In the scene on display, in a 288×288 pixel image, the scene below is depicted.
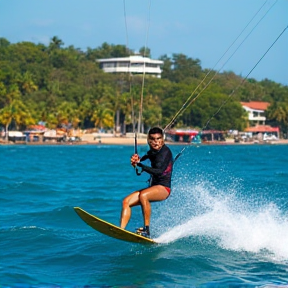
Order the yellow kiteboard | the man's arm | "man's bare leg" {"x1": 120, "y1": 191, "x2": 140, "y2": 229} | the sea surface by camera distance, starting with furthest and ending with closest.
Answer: the man's arm, "man's bare leg" {"x1": 120, "y1": 191, "x2": 140, "y2": 229}, the yellow kiteboard, the sea surface

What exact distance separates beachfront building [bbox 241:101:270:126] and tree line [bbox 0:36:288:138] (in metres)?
1.19

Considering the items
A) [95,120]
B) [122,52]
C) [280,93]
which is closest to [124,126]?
[95,120]

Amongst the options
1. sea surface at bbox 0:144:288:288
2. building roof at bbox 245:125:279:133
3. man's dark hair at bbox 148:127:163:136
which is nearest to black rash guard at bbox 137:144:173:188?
man's dark hair at bbox 148:127:163:136

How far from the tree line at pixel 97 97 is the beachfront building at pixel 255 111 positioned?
3.91 ft

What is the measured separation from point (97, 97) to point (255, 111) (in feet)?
90.8

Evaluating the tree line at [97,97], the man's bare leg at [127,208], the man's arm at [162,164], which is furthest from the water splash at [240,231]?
the tree line at [97,97]

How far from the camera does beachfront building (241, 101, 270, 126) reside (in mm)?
116562

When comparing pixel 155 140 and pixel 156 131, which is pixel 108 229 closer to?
pixel 155 140

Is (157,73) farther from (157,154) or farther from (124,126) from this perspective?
(157,154)

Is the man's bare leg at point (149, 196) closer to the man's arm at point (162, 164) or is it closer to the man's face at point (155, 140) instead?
the man's arm at point (162, 164)

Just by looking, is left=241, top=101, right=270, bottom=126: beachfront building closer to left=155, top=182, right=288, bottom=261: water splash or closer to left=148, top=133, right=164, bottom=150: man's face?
left=155, top=182, right=288, bottom=261: water splash

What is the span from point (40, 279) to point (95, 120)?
9456 centimetres

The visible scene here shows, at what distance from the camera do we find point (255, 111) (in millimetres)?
117500

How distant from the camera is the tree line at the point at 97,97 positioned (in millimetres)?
101125
